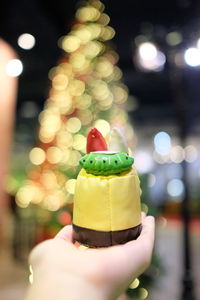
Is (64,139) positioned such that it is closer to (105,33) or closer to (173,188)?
(105,33)

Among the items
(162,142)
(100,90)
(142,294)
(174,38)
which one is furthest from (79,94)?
(162,142)

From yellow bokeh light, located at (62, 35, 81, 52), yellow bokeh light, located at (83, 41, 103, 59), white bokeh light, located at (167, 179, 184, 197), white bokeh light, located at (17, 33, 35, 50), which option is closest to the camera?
yellow bokeh light, located at (83, 41, 103, 59)

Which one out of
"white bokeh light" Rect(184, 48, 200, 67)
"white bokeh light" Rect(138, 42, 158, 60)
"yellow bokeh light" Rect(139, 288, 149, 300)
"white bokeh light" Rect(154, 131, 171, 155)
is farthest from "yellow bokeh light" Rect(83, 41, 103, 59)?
"white bokeh light" Rect(154, 131, 171, 155)

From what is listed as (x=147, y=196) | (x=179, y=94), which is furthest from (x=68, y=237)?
(x=179, y=94)

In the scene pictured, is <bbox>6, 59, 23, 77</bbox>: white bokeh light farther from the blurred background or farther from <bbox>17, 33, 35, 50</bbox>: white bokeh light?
<bbox>17, 33, 35, 50</bbox>: white bokeh light

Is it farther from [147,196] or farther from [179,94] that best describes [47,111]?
[147,196]

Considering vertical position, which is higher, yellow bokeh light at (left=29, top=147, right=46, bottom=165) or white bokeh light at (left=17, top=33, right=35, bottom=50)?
white bokeh light at (left=17, top=33, right=35, bottom=50)

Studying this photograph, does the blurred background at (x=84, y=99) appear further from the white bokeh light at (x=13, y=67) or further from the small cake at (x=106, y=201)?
the small cake at (x=106, y=201)
